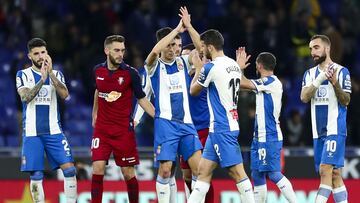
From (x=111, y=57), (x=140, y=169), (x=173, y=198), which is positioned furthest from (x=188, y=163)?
(x=140, y=169)

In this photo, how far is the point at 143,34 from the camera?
24.1 m

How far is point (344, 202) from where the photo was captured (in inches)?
589

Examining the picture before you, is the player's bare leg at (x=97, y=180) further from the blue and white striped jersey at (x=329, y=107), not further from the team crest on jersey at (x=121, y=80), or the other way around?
the blue and white striped jersey at (x=329, y=107)

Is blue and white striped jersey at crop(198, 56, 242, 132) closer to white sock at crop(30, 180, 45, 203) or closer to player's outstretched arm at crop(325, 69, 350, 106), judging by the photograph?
player's outstretched arm at crop(325, 69, 350, 106)

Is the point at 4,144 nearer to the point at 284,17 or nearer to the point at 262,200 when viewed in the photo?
the point at 284,17

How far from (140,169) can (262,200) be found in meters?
3.96

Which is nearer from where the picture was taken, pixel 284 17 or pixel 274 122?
pixel 274 122

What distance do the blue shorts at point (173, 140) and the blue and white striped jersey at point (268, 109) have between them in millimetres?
1013

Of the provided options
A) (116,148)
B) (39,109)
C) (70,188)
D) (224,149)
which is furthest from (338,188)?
(39,109)

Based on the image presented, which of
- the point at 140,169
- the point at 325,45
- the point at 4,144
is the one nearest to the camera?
the point at 325,45

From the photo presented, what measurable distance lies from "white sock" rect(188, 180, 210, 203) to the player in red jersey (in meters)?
1.13

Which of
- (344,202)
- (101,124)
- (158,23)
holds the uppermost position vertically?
(158,23)

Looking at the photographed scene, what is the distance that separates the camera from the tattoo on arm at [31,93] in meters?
15.1

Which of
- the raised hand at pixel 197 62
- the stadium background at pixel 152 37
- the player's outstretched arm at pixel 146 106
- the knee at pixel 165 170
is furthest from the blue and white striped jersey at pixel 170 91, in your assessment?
the stadium background at pixel 152 37
